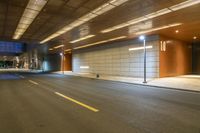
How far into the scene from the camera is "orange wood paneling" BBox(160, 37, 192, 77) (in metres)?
18.2

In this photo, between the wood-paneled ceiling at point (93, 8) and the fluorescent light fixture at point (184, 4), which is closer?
the fluorescent light fixture at point (184, 4)

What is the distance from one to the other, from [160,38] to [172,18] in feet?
19.9

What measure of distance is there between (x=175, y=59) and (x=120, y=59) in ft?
22.6

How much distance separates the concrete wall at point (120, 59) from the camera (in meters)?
18.1

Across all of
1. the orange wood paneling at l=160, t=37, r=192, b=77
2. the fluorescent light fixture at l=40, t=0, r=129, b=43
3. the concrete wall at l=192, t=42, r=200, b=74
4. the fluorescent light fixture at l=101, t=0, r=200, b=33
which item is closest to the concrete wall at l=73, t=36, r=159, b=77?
the orange wood paneling at l=160, t=37, r=192, b=77

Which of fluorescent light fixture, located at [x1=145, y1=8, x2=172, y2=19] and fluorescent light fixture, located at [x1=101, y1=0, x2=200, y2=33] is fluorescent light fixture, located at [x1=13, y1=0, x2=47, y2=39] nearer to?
fluorescent light fixture, located at [x1=101, y1=0, x2=200, y2=33]

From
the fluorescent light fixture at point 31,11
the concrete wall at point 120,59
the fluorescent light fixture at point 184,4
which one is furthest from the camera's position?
the concrete wall at point 120,59

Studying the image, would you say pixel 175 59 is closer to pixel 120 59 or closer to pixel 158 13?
pixel 120 59

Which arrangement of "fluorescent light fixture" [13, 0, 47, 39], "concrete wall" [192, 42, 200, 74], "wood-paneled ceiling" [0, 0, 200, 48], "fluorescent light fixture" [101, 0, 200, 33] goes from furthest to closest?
"concrete wall" [192, 42, 200, 74]
"fluorescent light fixture" [13, 0, 47, 39]
"wood-paneled ceiling" [0, 0, 200, 48]
"fluorescent light fixture" [101, 0, 200, 33]

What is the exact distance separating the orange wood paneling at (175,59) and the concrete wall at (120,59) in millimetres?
925

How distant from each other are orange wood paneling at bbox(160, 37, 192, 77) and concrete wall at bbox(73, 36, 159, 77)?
0.92 metres

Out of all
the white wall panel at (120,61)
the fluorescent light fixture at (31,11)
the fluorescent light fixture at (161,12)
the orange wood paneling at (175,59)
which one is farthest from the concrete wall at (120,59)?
the fluorescent light fixture at (31,11)

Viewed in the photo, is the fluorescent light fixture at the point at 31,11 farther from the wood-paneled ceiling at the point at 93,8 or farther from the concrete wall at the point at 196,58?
the concrete wall at the point at 196,58

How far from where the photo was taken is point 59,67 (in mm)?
41250
